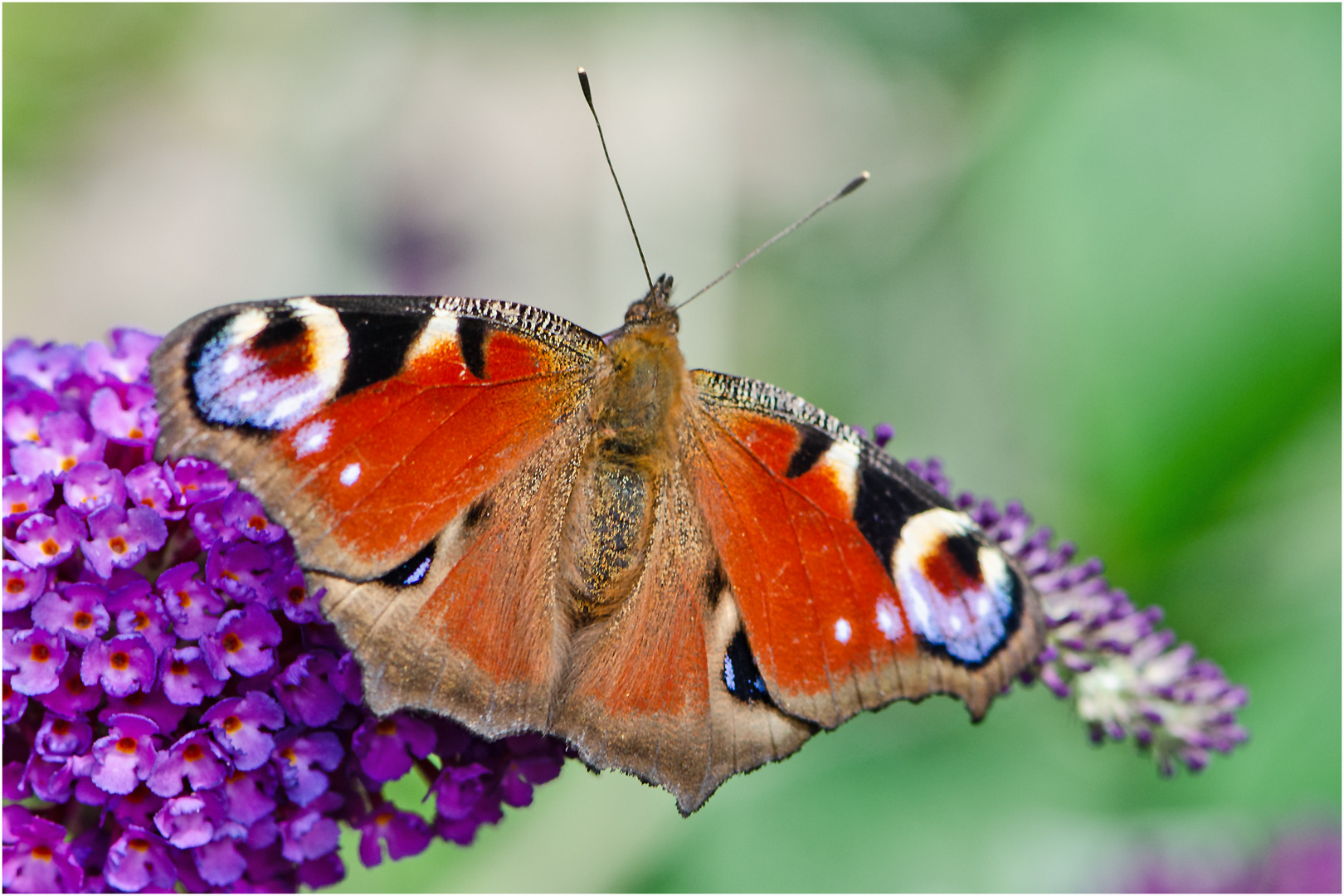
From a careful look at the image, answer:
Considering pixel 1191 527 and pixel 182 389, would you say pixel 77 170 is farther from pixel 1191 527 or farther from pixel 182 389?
pixel 1191 527

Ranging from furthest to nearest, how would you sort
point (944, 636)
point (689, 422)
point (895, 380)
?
point (895, 380)
point (689, 422)
point (944, 636)

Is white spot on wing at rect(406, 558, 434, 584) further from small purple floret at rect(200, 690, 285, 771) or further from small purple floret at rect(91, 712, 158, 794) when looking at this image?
small purple floret at rect(91, 712, 158, 794)

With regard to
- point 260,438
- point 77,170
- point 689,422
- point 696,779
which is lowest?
point 77,170

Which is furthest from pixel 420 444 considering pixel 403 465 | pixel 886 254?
pixel 886 254

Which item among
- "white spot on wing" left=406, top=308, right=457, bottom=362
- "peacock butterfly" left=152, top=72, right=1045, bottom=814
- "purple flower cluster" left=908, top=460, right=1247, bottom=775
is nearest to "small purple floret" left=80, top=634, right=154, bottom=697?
"peacock butterfly" left=152, top=72, right=1045, bottom=814

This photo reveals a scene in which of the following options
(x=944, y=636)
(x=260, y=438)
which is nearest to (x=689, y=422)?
(x=944, y=636)

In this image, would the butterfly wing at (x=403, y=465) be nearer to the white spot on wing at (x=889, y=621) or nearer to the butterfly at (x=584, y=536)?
the butterfly at (x=584, y=536)

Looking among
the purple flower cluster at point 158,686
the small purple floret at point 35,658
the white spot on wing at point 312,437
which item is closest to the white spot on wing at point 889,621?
the purple flower cluster at point 158,686
